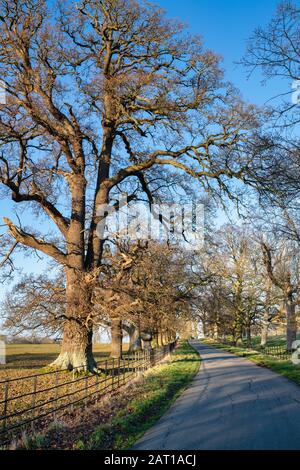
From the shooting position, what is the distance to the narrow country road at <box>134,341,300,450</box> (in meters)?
6.83

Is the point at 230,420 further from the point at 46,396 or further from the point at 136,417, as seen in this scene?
the point at 46,396

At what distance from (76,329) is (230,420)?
10.0 metres

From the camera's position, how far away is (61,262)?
18.5m

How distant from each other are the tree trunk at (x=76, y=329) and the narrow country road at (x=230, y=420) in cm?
505

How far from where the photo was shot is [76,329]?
1764 cm

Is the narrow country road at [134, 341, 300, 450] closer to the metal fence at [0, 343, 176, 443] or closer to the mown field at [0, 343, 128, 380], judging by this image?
the metal fence at [0, 343, 176, 443]

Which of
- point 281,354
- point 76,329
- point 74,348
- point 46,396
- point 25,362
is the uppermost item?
point 76,329

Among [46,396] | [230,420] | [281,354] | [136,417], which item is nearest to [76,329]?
[46,396]

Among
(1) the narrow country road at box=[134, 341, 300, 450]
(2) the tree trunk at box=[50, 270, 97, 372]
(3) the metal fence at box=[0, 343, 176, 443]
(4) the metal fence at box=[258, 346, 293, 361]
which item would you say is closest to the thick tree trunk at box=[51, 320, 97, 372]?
(2) the tree trunk at box=[50, 270, 97, 372]

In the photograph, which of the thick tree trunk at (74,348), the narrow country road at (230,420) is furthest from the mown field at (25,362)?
the narrow country road at (230,420)

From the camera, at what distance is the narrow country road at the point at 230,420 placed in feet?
22.4

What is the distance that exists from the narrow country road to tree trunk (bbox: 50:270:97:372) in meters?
5.05

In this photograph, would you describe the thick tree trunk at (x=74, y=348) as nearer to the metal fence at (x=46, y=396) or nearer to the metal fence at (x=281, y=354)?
the metal fence at (x=46, y=396)
